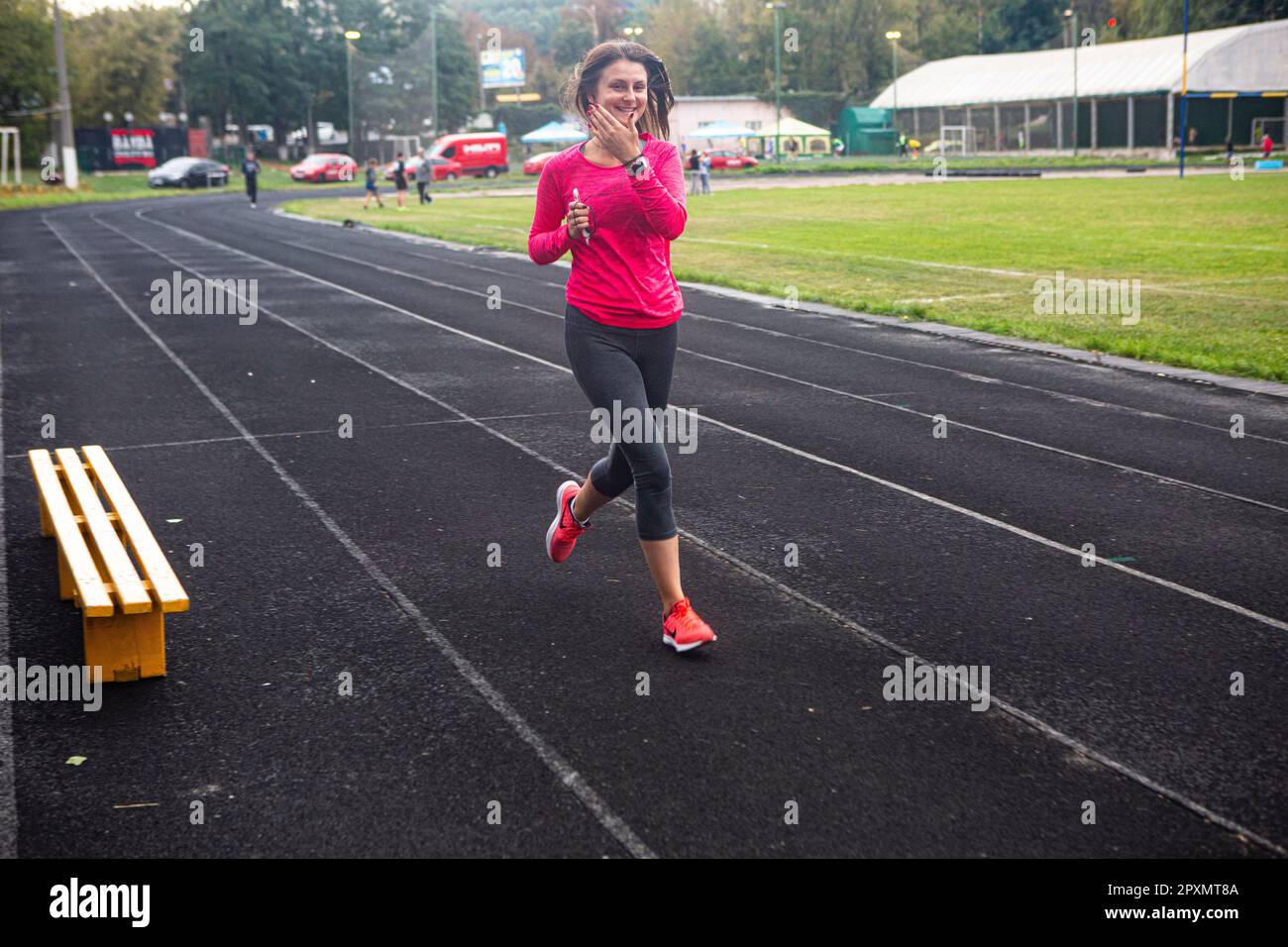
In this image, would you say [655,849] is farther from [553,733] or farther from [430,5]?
[430,5]

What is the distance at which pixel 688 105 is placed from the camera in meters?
95.4

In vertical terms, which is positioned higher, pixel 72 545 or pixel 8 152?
pixel 8 152

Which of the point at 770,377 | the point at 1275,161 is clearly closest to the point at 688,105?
the point at 1275,161

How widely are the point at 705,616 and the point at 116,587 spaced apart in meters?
2.28

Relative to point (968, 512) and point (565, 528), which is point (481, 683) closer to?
point (565, 528)

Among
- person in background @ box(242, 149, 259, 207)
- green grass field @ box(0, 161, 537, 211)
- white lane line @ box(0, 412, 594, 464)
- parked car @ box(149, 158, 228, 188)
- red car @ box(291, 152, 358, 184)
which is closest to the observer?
white lane line @ box(0, 412, 594, 464)

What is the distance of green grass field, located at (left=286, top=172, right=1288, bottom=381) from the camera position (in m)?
13.2

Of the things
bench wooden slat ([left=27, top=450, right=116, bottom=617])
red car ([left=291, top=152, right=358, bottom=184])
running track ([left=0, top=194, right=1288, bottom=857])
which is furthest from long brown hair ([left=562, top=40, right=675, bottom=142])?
red car ([left=291, top=152, right=358, bottom=184])

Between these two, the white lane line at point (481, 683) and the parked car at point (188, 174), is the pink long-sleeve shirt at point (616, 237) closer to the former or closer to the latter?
the white lane line at point (481, 683)

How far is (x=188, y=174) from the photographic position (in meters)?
61.3

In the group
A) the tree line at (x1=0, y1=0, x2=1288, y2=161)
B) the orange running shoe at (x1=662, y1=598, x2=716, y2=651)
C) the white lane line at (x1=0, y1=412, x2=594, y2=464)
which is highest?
the tree line at (x1=0, y1=0, x2=1288, y2=161)

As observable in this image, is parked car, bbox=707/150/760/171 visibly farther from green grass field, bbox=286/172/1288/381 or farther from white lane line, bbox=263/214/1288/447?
white lane line, bbox=263/214/1288/447

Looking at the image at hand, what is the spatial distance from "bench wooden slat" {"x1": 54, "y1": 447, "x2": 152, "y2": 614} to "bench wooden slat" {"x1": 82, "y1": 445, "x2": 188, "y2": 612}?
0.05m

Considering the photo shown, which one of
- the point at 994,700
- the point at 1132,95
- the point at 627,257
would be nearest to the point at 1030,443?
the point at 994,700
